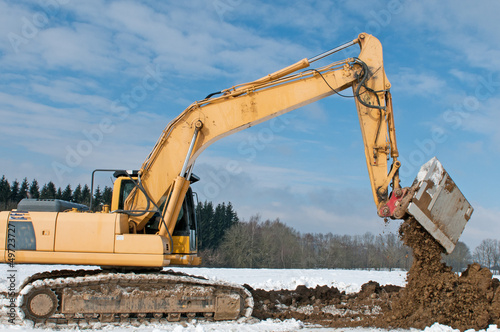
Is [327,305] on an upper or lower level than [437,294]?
lower

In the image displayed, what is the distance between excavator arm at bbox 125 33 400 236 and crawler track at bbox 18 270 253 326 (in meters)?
1.12

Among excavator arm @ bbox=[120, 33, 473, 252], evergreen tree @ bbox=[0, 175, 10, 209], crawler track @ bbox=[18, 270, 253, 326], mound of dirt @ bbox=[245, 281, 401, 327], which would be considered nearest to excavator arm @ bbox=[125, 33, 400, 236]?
excavator arm @ bbox=[120, 33, 473, 252]

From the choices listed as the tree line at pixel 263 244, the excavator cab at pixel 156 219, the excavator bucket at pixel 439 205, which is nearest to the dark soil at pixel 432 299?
the excavator bucket at pixel 439 205

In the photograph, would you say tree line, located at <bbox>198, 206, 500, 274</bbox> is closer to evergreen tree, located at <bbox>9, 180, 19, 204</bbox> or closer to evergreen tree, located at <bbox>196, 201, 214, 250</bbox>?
evergreen tree, located at <bbox>196, 201, 214, 250</bbox>

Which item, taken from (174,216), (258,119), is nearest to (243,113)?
(258,119)

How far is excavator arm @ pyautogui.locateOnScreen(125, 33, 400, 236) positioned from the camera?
881 cm

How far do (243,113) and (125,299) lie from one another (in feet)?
13.3

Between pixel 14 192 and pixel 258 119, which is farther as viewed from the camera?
pixel 14 192

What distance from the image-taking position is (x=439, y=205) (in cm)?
815

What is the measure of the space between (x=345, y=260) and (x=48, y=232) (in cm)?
4985

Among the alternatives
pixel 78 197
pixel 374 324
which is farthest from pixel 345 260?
pixel 374 324

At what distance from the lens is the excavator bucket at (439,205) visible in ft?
26.2

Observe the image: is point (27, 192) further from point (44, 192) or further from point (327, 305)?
point (327, 305)

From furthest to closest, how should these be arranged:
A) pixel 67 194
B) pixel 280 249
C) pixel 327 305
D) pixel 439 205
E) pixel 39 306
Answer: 1. pixel 280 249
2. pixel 67 194
3. pixel 327 305
4. pixel 439 205
5. pixel 39 306
